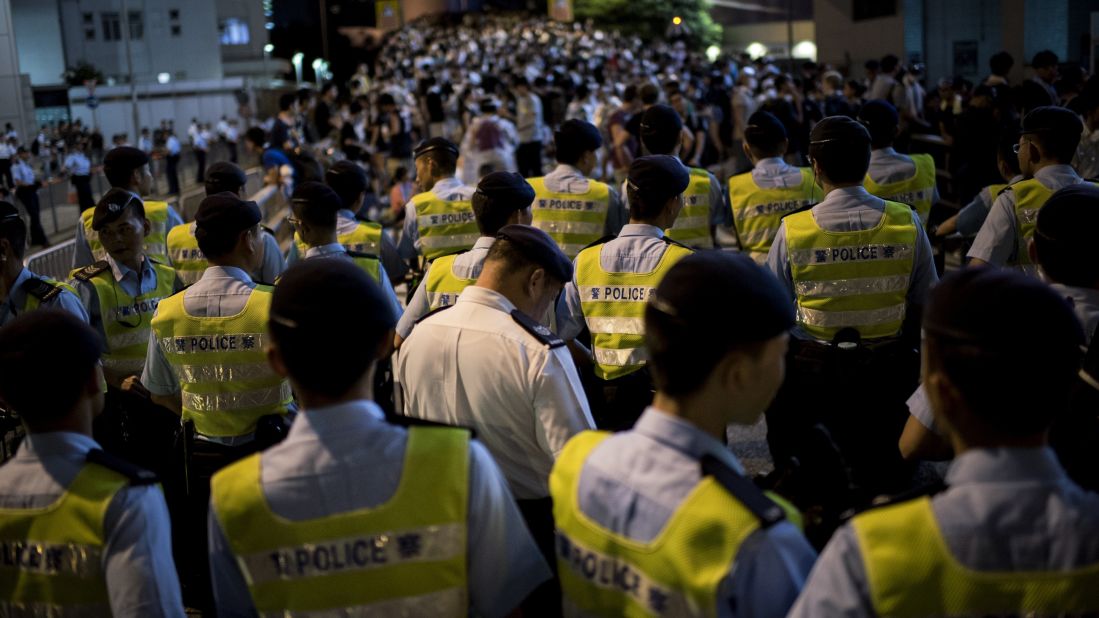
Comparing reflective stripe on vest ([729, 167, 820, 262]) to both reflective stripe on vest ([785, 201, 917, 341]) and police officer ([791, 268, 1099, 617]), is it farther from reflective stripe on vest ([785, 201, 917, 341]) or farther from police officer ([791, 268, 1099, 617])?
police officer ([791, 268, 1099, 617])

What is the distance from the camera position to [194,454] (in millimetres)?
4211

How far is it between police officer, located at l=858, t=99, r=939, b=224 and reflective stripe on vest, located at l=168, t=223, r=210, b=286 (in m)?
4.13

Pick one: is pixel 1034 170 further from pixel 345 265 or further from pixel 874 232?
pixel 345 265

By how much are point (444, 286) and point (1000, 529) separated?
11.3 feet

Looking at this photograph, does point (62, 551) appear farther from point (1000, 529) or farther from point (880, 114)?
point (880, 114)

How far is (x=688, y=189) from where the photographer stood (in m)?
7.01

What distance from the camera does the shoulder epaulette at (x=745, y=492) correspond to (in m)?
1.97

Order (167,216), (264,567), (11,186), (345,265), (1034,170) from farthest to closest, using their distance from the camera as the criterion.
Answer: (11,186), (167,216), (1034,170), (345,265), (264,567)

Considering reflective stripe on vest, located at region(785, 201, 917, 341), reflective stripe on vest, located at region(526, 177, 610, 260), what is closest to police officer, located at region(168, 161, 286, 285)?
reflective stripe on vest, located at region(526, 177, 610, 260)

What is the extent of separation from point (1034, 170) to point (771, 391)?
144 inches

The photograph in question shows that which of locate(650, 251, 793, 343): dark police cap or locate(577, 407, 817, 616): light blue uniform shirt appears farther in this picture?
locate(650, 251, 793, 343): dark police cap

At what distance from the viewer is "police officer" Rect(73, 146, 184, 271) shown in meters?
6.83

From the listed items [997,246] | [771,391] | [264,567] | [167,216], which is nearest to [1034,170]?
[997,246]

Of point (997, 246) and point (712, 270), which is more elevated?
point (712, 270)
